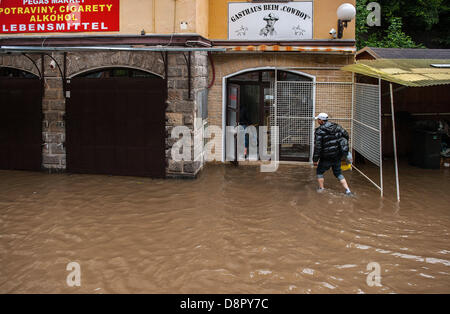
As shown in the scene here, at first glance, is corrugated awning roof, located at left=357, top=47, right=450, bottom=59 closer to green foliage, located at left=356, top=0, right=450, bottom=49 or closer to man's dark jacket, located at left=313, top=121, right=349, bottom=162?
man's dark jacket, located at left=313, top=121, right=349, bottom=162

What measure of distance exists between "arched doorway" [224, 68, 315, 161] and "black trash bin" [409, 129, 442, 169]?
2.82m

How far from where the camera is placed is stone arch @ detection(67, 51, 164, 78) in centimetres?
1082

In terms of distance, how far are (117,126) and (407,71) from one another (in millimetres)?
6441

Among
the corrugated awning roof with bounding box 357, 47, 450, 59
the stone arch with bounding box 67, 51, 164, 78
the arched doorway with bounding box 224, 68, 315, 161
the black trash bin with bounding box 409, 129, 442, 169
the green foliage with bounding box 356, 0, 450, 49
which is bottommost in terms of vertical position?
the black trash bin with bounding box 409, 129, 442, 169

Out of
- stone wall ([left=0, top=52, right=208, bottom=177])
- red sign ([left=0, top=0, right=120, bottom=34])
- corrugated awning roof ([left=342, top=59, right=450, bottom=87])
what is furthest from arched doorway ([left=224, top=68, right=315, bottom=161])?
red sign ([left=0, top=0, right=120, bottom=34])

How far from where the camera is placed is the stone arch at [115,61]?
35.5ft

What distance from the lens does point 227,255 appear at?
6473 millimetres

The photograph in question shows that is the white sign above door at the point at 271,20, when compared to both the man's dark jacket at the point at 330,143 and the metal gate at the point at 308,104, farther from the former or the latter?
the man's dark jacket at the point at 330,143

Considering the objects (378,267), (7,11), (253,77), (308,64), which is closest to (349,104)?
(308,64)

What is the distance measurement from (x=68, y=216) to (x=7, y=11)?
20.2ft

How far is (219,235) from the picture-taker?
23.9 feet

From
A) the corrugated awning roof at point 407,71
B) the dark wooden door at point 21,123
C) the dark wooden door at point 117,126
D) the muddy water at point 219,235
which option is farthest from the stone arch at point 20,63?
Result: the corrugated awning roof at point 407,71

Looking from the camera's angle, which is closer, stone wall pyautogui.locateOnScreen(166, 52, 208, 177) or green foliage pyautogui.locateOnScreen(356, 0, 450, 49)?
stone wall pyautogui.locateOnScreen(166, 52, 208, 177)
